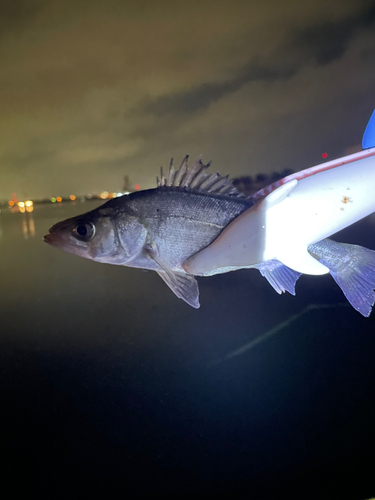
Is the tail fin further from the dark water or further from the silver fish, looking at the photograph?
the dark water

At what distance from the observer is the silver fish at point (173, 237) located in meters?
1.15

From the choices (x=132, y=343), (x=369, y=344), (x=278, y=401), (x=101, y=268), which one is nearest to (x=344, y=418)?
(x=278, y=401)

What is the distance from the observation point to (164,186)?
122 centimetres

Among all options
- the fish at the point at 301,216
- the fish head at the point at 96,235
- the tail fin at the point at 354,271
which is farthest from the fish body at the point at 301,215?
the fish head at the point at 96,235

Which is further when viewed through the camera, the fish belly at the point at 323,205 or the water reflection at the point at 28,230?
the water reflection at the point at 28,230

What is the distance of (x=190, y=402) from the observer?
4.08 feet

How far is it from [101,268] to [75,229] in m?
3.01

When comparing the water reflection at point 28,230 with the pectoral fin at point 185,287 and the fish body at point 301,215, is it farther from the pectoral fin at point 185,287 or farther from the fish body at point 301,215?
the fish body at point 301,215

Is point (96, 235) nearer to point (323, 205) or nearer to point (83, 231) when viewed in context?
point (83, 231)

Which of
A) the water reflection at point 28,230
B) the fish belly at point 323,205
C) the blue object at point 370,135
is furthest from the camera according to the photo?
the water reflection at point 28,230

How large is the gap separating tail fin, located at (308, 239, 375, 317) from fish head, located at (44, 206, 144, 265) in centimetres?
87

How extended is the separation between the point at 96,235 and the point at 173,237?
13.3 inches

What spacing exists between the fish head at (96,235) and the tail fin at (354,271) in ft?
2.87

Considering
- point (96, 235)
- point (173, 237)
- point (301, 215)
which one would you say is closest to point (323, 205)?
point (301, 215)
